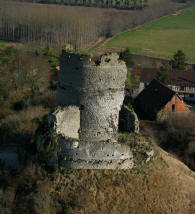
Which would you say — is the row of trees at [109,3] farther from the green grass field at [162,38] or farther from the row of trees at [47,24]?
the green grass field at [162,38]

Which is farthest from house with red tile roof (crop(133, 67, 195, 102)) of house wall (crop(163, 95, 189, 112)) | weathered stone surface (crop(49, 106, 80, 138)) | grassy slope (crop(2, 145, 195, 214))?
grassy slope (crop(2, 145, 195, 214))

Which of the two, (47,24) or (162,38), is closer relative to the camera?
(47,24)

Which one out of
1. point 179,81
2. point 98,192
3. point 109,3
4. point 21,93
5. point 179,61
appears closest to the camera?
point 98,192

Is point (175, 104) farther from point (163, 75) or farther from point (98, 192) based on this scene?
point (98, 192)

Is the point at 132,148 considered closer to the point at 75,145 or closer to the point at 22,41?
the point at 75,145

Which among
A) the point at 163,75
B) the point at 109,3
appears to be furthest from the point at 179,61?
the point at 109,3

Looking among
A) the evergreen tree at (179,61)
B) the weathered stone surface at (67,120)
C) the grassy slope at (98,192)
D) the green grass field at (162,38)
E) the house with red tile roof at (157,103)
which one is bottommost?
the grassy slope at (98,192)

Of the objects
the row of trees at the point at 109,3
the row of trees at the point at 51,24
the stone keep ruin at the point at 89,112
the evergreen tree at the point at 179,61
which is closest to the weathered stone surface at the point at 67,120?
the stone keep ruin at the point at 89,112
